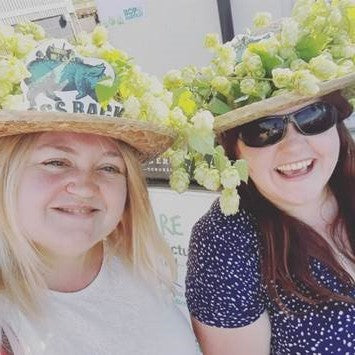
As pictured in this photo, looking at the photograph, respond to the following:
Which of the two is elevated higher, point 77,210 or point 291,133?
point 291,133

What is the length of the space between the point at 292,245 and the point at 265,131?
1.12ft

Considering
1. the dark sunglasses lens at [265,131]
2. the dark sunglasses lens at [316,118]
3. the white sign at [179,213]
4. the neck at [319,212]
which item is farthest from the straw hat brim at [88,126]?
the white sign at [179,213]

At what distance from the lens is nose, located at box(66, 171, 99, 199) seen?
1.41m

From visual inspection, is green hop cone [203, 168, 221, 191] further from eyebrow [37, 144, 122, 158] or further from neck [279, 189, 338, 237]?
neck [279, 189, 338, 237]

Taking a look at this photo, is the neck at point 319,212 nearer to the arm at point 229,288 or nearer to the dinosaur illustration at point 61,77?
the arm at point 229,288

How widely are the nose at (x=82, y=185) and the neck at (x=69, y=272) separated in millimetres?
211

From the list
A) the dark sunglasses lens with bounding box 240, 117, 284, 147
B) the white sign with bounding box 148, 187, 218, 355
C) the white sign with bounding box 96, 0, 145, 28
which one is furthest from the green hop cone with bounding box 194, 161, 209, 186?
the white sign with bounding box 96, 0, 145, 28

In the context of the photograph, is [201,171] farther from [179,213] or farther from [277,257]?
[179,213]

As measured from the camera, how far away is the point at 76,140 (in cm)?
144

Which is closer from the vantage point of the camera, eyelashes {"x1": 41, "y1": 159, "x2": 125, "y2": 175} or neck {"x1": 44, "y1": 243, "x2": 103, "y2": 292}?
eyelashes {"x1": 41, "y1": 159, "x2": 125, "y2": 175}

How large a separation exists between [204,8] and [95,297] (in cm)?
239

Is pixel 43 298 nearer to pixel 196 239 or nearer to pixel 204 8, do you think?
pixel 196 239

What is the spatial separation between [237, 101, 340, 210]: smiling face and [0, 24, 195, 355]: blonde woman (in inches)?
10.4

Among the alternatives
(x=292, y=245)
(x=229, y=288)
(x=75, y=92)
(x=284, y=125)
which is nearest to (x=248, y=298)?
(x=229, y=288)
